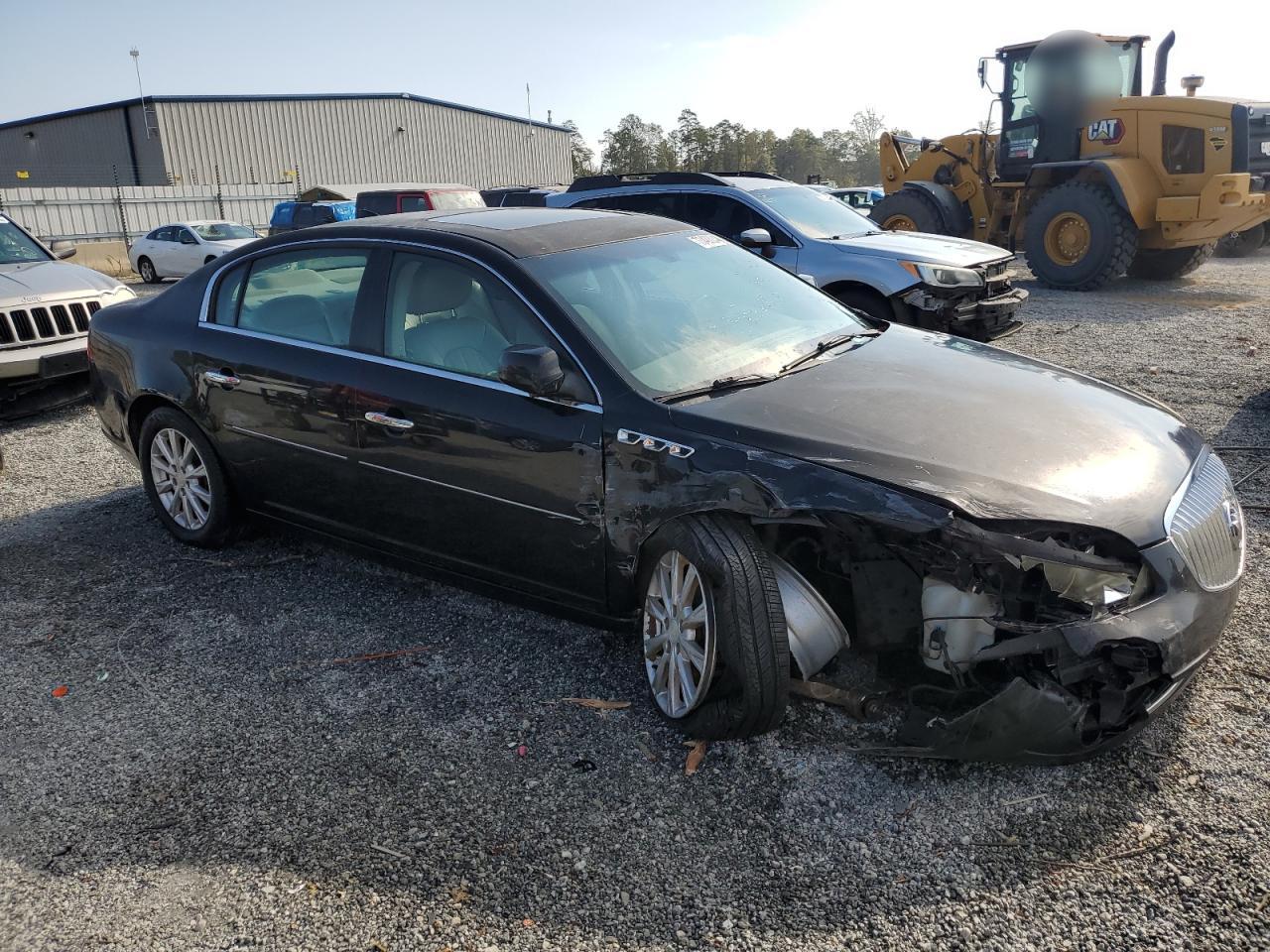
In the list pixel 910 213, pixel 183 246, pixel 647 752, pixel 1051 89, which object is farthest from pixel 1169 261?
pixel 183 246

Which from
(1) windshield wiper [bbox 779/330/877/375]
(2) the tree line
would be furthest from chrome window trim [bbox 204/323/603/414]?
(2) the tree line

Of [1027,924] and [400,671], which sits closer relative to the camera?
[1027,924]

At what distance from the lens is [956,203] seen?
14305 mm

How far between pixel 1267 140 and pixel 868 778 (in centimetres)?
1349

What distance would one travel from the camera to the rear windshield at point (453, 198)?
16.6 meters

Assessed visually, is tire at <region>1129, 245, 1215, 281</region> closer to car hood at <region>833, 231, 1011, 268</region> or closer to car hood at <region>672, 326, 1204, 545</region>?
car hood at <region>833, 231, 1011, 268</region>

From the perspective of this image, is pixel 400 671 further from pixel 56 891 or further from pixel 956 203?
pixel 956 203

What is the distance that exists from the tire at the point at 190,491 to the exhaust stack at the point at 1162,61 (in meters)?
13.4

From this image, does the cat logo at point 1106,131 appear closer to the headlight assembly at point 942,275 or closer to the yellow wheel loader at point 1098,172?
the yellow wheel loader at point 1098,172

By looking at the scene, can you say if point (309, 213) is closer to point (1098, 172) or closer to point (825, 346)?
point (1098, 172)

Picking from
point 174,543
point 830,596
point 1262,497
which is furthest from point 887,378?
point 174,543

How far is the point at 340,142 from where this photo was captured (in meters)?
41.8

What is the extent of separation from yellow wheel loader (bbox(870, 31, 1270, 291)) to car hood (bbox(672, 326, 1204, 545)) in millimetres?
10137

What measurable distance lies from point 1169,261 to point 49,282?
1415cm
